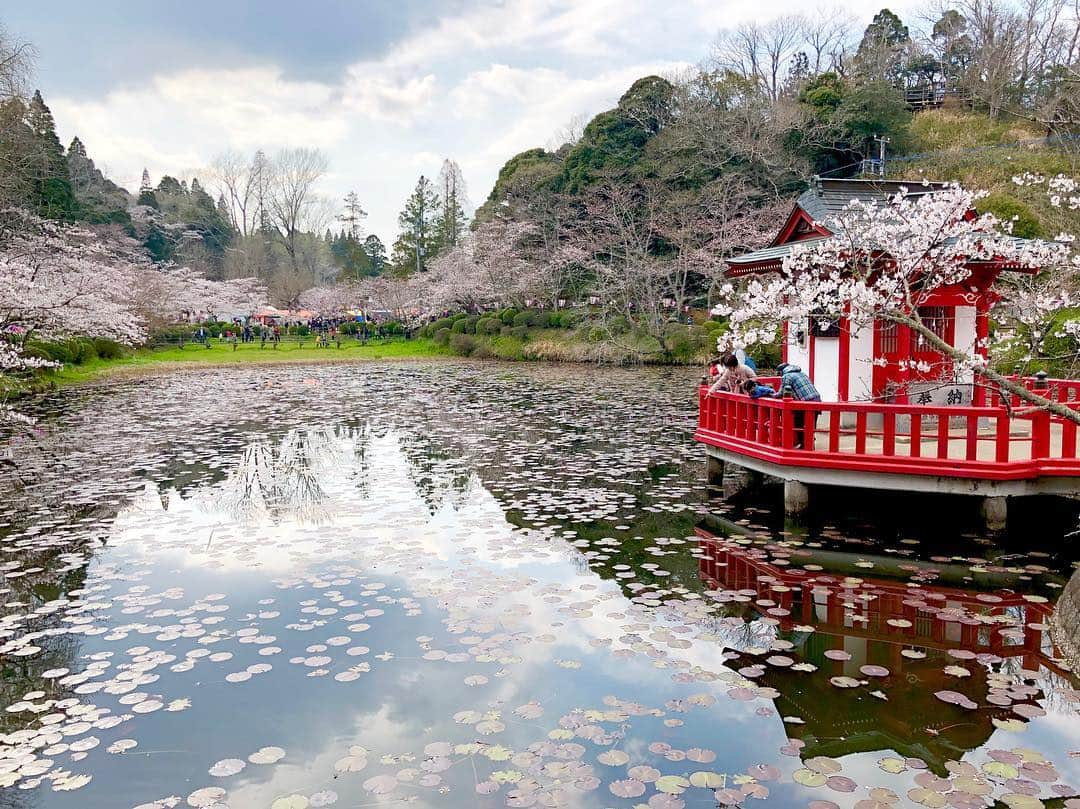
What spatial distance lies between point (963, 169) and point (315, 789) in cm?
3674

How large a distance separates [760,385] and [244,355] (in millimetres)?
35291

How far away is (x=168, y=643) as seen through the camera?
19.7 feet

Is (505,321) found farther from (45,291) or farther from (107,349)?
(45,291)

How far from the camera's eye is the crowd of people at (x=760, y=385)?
9281 mm

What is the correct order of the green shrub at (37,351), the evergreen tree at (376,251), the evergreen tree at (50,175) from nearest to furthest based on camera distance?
the green shrub at (37,351)
the evergreen tree at (50,175)
the evergreen tree at (376,251)

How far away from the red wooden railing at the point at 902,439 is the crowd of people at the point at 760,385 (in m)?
0.06

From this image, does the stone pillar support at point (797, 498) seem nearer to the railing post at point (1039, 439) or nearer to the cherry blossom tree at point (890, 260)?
the cherry blossom tree at point (890, 260)

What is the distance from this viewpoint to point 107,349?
114 ft

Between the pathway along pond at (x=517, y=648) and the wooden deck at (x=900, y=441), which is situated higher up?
the wooden deck at (x=900, y=441)

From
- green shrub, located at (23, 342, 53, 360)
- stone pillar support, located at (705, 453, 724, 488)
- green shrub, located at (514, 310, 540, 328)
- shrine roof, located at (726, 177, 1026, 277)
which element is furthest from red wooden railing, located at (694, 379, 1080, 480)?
green shrub, located at (514, 310, 540, 328)

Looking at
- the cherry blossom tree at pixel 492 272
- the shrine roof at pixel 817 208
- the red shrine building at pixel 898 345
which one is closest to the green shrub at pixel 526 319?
the cherry blossom tree at pixel 492 272

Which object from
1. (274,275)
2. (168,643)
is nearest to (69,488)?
(168,643)

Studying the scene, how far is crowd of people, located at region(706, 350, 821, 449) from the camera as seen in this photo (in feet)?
30.5

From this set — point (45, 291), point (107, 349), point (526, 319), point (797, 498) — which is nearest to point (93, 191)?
point (107, 349)
